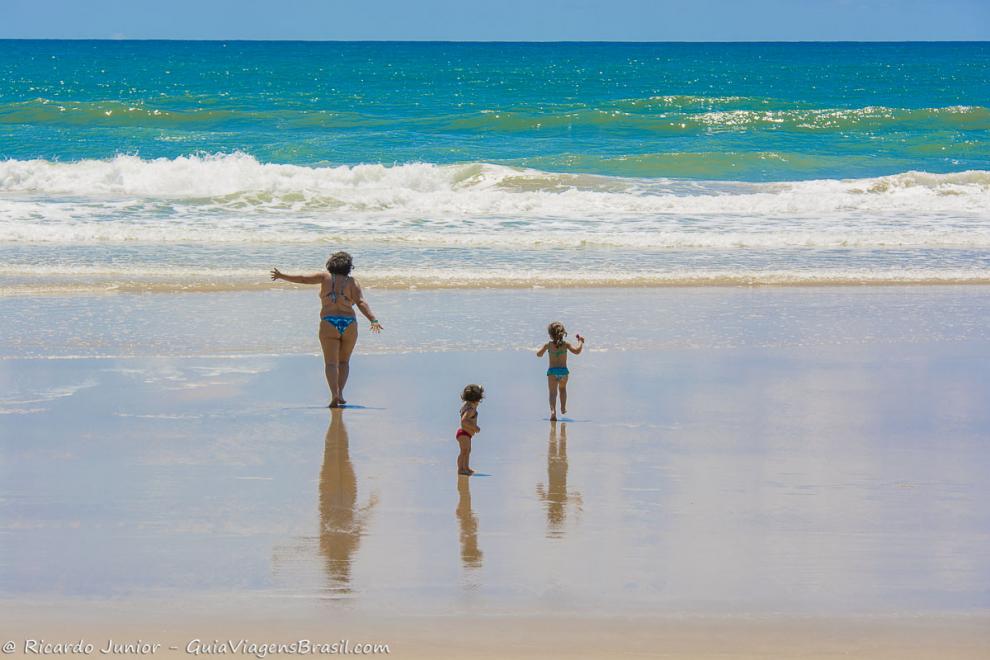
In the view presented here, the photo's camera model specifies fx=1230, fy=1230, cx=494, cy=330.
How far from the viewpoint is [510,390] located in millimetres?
8602

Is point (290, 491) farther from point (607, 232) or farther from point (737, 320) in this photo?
point (607, 232)

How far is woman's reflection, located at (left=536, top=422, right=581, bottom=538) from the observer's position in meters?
5.80

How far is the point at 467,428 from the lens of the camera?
6602mm

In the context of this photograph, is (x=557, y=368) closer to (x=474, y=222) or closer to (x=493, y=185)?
(x=474, y=222)

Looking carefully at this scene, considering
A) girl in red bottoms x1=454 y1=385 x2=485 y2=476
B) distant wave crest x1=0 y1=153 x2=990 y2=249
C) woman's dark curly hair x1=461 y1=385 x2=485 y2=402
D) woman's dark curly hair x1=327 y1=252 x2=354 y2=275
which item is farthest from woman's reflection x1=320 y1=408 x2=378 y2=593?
distant wave crest x1=0 y1=153 x2=990 y2=249

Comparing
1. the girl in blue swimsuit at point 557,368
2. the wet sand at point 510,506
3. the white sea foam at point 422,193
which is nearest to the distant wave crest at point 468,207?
the white sea foam at point 422,193

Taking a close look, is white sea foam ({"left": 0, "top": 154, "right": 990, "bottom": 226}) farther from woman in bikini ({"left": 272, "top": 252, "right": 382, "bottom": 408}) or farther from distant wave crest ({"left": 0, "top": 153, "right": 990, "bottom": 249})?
woman in bikini ({"left": 272, "top": 252, "right": 382, "bottom": 408})

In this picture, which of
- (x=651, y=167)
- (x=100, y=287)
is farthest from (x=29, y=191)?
(x=651, y=167)

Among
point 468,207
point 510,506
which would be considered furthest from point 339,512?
point 468,207

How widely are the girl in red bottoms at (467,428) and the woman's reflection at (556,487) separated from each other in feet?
1.39

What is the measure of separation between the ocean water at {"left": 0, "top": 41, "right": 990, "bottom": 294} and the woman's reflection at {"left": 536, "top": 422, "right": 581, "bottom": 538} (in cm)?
621

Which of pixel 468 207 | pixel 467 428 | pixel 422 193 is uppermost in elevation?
pixel 422 193

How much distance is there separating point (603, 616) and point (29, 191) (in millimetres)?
20384

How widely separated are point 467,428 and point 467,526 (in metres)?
0.93
